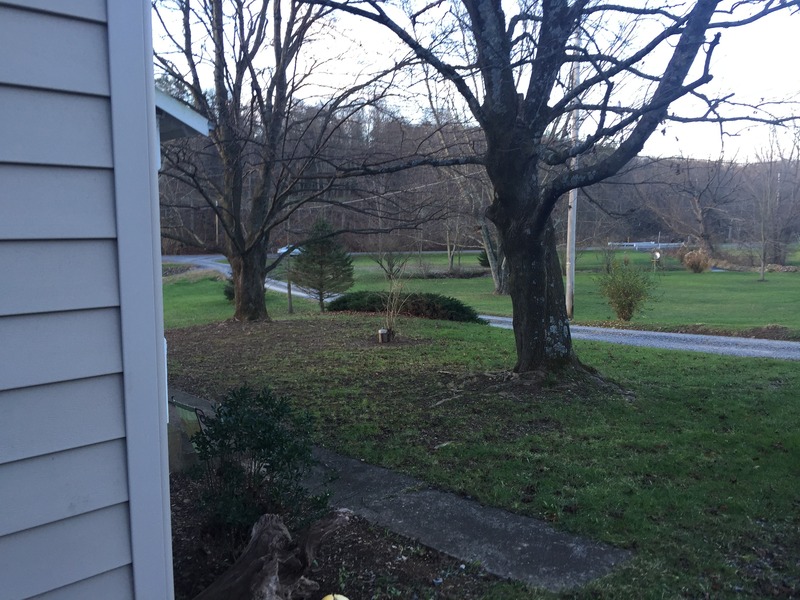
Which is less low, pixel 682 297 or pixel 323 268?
pixel 323 268

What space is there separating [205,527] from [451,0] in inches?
282

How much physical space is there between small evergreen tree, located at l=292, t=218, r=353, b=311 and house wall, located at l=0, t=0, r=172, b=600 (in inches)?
713

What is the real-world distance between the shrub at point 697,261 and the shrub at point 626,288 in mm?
28361

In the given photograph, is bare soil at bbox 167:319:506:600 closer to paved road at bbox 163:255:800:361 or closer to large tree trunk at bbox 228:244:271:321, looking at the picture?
large tree trunk at bbox 228:244:271:321

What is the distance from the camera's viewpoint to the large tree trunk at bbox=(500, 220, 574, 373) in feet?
26.6

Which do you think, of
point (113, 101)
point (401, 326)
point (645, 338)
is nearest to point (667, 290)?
point (645, 338)

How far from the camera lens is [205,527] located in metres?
3.66

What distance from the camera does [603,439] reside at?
6039 mm

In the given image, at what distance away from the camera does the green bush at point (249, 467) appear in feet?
11.7

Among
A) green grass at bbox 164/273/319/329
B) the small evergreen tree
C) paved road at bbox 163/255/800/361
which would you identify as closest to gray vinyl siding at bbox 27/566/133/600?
paved road at bbox 163/255/800/361

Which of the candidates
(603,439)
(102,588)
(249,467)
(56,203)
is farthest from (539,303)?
(56,203)

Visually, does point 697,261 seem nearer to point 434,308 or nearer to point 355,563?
point 434,308

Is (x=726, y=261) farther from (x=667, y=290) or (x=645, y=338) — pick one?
(x=645, y=338)

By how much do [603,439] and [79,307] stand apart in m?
5.03
